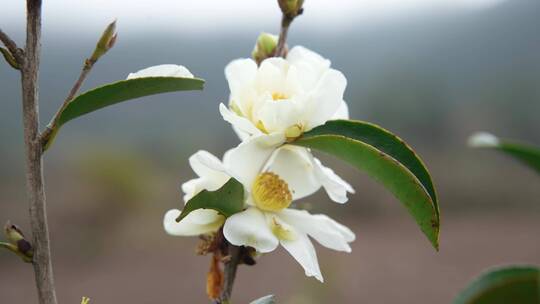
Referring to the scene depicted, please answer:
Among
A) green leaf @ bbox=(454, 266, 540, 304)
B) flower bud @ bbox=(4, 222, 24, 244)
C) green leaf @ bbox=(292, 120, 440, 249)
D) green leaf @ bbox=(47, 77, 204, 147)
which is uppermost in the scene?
green leaf @ bbox=(47, 77, 204, 147)

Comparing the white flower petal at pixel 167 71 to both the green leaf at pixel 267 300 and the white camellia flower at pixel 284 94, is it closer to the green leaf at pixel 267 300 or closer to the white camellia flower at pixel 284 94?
the white camellia flower at pixel 284 94

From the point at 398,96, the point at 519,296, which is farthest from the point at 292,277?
the point at 398,96

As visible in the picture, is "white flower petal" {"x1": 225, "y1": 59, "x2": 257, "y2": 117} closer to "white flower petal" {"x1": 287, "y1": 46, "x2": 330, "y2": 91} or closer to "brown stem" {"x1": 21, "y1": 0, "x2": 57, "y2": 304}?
"white flower petal" {"x1": 287, "y1": 46, "x2": 330, "y2": 91}

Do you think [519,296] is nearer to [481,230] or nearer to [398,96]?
[481,230]

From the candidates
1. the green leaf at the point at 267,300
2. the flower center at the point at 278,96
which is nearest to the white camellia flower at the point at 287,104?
the flower center at the point at 278,96

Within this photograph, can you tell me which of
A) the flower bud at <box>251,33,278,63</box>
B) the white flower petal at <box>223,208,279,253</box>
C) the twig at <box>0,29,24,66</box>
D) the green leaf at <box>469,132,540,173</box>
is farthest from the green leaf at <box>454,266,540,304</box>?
the twig at <box>0,29,24,66</box>

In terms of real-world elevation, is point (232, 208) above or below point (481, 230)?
above
